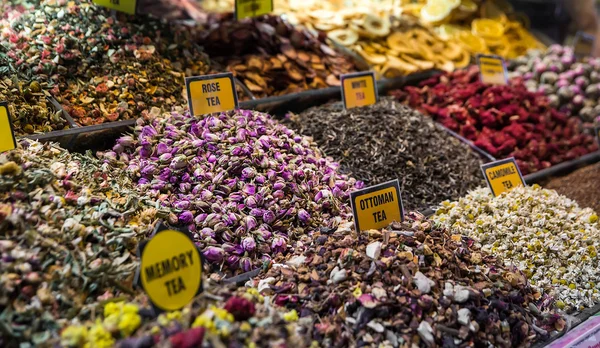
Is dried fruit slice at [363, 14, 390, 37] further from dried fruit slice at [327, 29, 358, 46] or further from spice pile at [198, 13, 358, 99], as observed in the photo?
spice pile at [198, 13, 358, 99]

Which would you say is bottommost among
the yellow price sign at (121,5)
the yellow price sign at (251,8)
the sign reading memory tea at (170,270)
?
the sign reading memory tea at (170,270)

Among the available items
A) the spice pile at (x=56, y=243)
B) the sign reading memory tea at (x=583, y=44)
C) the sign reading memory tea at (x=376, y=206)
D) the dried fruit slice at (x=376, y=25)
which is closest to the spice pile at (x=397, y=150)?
the sign reading memory tea at (x=376, y=206)

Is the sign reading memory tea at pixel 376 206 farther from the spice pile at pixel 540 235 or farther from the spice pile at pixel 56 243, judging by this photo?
the spice pile at pixel 56 243

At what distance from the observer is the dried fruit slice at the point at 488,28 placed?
4137 mm

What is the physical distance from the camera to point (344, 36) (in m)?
3.50

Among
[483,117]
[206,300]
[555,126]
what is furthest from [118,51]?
[555,126]

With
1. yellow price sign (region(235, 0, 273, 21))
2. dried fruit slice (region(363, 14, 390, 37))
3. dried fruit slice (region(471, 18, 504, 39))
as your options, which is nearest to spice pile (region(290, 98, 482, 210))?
yellow price sign (region(235, 0, 273, 21))

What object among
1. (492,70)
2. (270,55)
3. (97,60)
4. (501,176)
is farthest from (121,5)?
(492,70)

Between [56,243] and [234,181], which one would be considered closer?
[56,243]

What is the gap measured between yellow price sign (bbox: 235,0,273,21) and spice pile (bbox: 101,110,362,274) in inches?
33.2

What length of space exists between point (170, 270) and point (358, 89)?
68.6 inches

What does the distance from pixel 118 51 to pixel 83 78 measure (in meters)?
0.20

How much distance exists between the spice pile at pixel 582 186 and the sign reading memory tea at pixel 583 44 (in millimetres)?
1468

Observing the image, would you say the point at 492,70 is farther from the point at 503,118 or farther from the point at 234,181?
the point at 234,181
